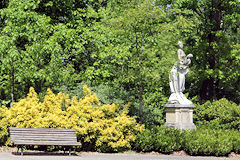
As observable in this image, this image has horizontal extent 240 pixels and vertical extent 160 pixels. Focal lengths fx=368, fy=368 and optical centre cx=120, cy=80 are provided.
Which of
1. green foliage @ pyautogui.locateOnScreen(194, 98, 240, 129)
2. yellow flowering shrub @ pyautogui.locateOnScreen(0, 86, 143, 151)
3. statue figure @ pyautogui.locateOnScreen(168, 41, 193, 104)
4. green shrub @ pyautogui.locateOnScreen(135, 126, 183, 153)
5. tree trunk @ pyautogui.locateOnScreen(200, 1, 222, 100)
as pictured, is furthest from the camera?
tree trunk @ pyautogui.locateOnScreen(200, 1, 222, 100)

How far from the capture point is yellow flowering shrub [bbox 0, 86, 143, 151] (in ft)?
38.8

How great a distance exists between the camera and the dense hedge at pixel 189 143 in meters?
12.1

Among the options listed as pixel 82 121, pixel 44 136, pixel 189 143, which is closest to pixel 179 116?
pixel 189 143

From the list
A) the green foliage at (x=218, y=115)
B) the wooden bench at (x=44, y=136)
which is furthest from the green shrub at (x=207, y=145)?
the green foliage at (x=218, y=115)

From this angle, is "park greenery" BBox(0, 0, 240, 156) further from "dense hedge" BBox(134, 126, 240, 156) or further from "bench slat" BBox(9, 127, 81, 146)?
"bench slat" BBox(9, 127, 81, 146)

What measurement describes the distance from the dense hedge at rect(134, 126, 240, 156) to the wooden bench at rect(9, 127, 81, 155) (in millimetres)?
2570

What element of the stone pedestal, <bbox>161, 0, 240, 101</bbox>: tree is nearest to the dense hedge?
the stone pedestal

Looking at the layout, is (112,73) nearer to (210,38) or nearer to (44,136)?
(210,38)

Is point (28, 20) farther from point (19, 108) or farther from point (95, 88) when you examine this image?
point (19, 108)

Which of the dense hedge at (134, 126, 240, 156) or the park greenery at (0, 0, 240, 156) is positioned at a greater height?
the park greenery at (0, 0, 240, 156)

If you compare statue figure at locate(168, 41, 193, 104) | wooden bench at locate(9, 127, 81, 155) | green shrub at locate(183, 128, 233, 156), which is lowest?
green shrub at locate(183, 128, 233, 156)

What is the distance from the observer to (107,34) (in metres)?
18.4

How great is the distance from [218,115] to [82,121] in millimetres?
8912

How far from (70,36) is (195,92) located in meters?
12.2
